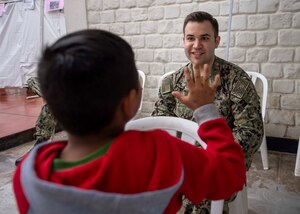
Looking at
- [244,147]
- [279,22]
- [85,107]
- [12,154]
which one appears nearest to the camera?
[85,107]

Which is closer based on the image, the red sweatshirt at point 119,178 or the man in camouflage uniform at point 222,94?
the red sweatshirt at point 119,178

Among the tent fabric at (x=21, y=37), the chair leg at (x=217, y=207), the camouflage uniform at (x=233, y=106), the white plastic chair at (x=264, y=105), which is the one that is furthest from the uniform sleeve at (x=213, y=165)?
the tent fabric at (x=21, y=37)

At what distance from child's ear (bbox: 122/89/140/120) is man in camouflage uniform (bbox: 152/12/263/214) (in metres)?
0.66

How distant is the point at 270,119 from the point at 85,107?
2359 millimetres

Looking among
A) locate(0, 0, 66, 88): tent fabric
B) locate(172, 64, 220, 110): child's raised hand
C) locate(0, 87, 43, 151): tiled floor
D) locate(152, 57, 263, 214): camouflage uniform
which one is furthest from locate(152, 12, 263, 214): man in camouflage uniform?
locate(0, 0, 66, 88): tent fabric

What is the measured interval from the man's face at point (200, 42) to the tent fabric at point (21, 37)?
3352mm

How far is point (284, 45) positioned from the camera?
240 centimetres

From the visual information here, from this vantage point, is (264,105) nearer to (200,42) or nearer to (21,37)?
(200,42)

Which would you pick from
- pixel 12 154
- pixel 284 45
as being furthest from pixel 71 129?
pixel 12 154

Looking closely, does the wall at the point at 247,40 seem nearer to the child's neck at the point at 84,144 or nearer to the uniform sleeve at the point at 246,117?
the uniform sleeve at the point at 246,117

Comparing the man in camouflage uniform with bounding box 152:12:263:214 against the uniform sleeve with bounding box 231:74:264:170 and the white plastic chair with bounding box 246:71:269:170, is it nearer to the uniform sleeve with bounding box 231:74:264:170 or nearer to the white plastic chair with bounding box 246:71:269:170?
the uniform sleeve with bounding box 231:74:264:170

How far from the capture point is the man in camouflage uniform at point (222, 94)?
120 cm

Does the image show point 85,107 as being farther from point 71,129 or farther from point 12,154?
point 12,154

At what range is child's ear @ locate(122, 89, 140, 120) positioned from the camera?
1.76ft
